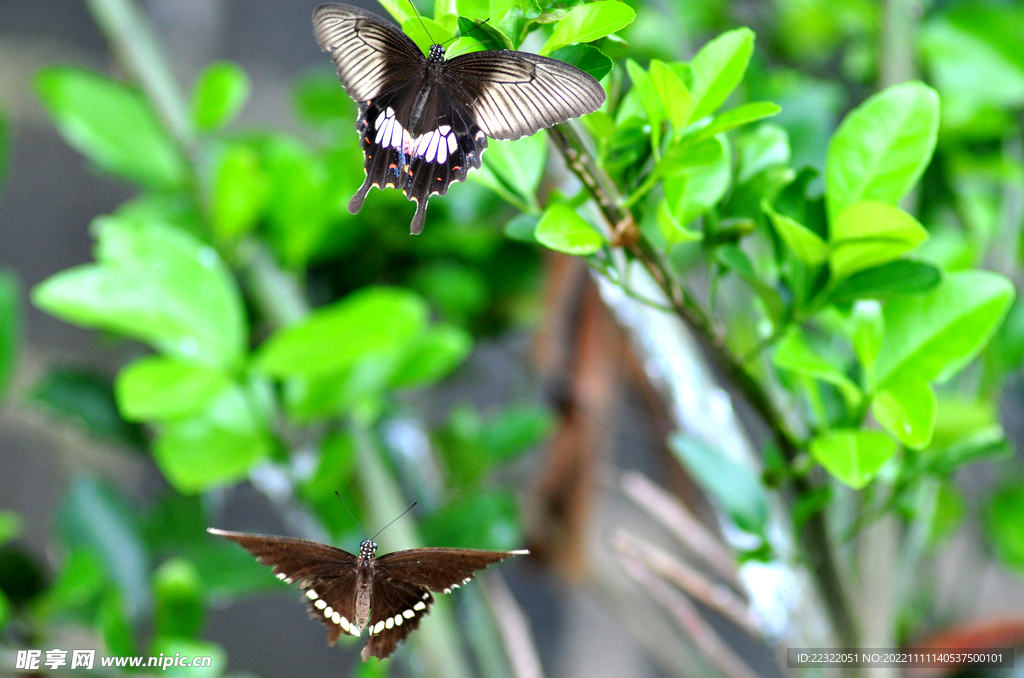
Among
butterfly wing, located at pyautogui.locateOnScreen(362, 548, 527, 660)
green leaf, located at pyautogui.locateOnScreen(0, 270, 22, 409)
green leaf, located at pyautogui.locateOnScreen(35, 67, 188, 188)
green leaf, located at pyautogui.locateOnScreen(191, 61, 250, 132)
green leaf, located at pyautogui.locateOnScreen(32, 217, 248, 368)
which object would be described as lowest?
butterfly wing, located at pyautogui.locateOnScreen(362, 548, 527, 660)

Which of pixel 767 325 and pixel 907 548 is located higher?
pixel 767 325

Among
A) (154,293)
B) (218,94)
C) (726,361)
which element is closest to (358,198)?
(726,361)

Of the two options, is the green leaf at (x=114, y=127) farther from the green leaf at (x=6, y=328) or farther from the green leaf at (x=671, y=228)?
the green leaf at (x=671, y=228)

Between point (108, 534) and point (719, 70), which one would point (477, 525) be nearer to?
point (108, 534)

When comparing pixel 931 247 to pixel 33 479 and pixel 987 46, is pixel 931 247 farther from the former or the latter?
pixel 33 479

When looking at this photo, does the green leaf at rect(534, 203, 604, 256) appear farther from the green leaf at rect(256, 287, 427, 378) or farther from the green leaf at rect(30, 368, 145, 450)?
the green leaf at rect(30, 368, 145, 450)

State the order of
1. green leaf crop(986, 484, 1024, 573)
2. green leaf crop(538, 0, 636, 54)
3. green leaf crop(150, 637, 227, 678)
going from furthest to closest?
green leaf crop(986, 484, 1024, 573), green leaf crop(150, 637, 227, 678), green leaf crop(538, 0, 636, 54)

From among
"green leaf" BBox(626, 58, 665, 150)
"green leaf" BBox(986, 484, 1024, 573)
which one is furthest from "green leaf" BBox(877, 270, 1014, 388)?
"green leaf" BBox(986, 484, 1024, 573)

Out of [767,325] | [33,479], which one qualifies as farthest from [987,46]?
[33,479]
